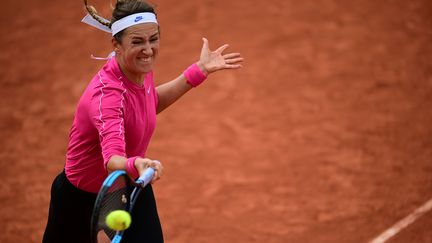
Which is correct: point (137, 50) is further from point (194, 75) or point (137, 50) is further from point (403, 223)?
point (403, 223)

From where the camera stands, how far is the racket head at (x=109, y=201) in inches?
116

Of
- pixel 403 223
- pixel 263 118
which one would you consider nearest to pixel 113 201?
pixel 403 223

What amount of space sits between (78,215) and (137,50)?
980mm

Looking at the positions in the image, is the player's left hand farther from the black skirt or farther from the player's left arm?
the black skirt

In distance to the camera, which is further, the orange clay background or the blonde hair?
the orange clay background

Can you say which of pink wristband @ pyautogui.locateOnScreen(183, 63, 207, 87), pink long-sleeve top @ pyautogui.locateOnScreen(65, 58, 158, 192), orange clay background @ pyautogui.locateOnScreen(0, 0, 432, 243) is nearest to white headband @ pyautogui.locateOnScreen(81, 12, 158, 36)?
pink long-sleeve top @ pyautogui.locateOnScreen(65, 58, 158, 192)

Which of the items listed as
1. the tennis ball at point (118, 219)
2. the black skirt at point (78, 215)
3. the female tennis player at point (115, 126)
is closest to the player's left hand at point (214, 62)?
the female tennis player at point (115, 126)

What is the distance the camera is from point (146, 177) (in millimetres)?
2867

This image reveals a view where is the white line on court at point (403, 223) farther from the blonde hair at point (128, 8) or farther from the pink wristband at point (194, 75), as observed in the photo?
the blonde hair at point (128, 8)

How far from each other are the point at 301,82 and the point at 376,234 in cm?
272

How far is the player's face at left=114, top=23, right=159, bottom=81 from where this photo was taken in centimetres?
335

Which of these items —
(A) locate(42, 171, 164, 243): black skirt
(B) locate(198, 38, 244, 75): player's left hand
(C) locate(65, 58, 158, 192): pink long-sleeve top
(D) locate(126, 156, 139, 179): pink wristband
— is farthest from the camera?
(B) locate(198, 38, 244, 75): player's left hand

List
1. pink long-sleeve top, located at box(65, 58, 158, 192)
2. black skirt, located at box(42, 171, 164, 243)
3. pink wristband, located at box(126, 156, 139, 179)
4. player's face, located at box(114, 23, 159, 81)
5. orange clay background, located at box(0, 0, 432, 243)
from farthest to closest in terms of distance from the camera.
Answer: orange clay background, located at box(0, 0, 432, 243), black skirt, located at box(42, 171, 164, 243), player's face, located at box(114, 23, 159, 81), pink long-sleeve top, located at box(65, 58, 158, 192), pink wristband, located at box(126, 156, 139, 179)

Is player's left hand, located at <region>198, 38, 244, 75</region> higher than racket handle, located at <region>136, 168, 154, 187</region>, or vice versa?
player's left hand, located at <region>198, 38, 244, 75</region>
